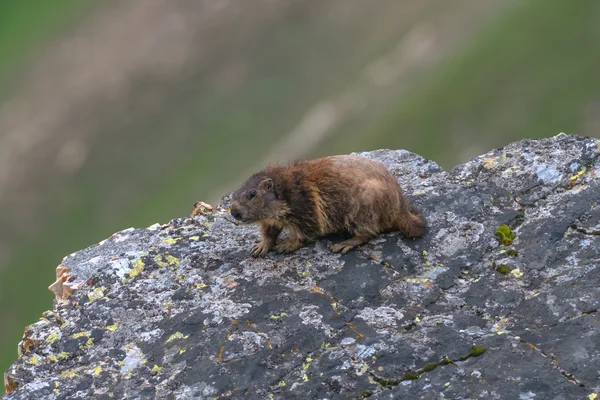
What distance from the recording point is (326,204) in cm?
1063

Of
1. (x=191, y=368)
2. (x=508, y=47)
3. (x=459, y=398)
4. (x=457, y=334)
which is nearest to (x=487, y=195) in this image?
(x=457, y=334)

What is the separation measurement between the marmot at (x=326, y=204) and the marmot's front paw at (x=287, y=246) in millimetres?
15

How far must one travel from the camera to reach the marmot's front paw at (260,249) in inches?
406

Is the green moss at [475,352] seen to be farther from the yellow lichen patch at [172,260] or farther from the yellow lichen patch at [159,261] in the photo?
the yellow lichen patch at [159,261]

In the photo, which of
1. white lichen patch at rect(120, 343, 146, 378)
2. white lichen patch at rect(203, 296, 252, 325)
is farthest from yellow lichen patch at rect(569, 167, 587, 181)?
white lichen patch at rect(120, 343, 146, 378)

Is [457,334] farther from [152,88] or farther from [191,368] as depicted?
[152,88]

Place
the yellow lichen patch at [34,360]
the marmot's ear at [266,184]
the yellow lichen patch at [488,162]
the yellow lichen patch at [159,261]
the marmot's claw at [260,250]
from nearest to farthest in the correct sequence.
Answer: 1. the yellow lichen patch at [34,360]
2. the yellow lichen patch at [159,261]
3. the marmot's claw at [260,250]
4. the marmot's ear at [266,184]
5. the yellow lichen patch at [488,162]

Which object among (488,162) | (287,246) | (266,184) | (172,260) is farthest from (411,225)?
(172,260)

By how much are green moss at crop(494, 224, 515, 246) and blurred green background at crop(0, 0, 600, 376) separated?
49.4 metres

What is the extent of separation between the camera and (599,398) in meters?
7.01

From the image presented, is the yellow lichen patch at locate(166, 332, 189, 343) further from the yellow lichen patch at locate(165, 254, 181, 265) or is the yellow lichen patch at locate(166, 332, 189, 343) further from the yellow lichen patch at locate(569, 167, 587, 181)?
the yellow lichen patch at locate(569, 167, 587, 181)

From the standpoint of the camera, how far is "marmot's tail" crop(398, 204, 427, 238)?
32.9 ft

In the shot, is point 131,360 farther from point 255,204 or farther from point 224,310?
point 255,204

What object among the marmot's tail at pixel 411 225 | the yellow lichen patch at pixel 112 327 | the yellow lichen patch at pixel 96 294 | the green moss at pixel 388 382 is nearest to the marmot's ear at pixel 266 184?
the marmot's tail at pixel 411 225
